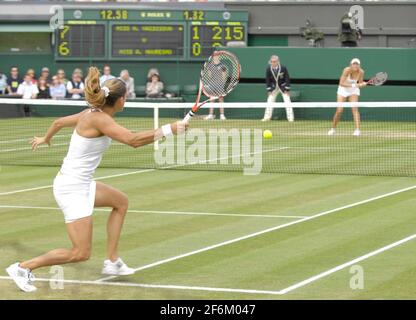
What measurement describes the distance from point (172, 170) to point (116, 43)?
1566cm

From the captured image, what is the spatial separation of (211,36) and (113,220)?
2392 cm

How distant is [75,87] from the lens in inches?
1319

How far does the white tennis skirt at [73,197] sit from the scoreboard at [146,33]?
79.9 feet

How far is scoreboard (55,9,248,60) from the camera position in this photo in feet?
110

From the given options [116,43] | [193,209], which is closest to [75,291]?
[193,209]

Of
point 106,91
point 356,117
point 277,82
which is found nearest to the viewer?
point 106,91

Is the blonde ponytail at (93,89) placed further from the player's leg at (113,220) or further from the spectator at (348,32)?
the spectator at (348,32)

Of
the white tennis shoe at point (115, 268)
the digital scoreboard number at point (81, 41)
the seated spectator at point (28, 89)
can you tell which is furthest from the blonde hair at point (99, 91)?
the digital scoreboard number at point (81, 41)

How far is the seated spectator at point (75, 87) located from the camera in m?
32.8

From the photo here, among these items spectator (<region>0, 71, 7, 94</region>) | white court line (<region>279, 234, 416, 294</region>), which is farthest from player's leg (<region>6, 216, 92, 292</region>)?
spectator (<region>0, 71, 7, 94</region>)

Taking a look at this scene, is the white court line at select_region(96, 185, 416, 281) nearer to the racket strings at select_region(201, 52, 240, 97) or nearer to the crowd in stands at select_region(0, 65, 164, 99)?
the racket strings at select_region(201, 52, 240, 97)

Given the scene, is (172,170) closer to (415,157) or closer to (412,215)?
(415,157)

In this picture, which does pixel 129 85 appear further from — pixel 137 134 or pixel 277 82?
pixel 137 134

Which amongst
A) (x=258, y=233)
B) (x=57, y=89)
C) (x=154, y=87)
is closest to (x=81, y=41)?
(x=57, y=89)
